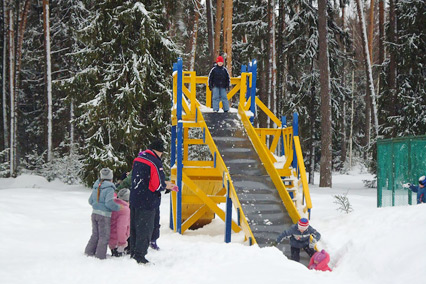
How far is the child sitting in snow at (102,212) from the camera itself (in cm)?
624

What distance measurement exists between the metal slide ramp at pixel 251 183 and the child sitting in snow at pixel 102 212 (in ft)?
7.79

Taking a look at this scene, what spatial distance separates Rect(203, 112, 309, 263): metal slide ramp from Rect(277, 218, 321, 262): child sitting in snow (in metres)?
0.18

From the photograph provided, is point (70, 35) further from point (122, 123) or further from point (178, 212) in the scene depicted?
point (178, 212)

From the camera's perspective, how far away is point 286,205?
800 centimetres

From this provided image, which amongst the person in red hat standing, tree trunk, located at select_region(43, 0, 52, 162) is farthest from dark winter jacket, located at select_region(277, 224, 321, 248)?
tree trunk, located at select_region(43, 0, 52, 162)

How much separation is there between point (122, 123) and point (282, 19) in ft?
36.3

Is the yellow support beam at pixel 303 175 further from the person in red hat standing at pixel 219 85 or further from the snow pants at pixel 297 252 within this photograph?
the person in red hat standing at pixel 219 85

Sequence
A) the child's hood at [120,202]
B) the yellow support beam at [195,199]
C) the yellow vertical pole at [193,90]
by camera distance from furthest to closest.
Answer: the yellow vertical pole at [193,90] → the yellow support beam at [195,199] → the child's hood at [120,202]

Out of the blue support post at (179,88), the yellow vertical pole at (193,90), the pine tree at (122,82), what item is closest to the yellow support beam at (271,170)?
the yellow vertical pole at (193,90)

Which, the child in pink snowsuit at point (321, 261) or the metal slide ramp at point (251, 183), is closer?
the child in pink snowsuit at point (321, 261)

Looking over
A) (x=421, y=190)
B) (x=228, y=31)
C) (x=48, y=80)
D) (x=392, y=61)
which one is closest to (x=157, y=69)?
(x=228, y=31)

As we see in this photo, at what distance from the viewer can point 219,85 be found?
36.2 feet

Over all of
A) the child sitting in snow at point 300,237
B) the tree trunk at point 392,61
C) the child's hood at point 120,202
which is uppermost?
the tree trunk at point 392,61

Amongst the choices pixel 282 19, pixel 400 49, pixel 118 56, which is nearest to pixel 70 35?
pixel 118 56
